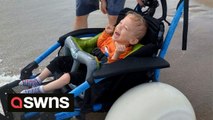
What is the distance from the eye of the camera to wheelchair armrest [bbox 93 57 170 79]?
1.93 meters

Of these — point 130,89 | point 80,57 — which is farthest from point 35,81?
point 130,89

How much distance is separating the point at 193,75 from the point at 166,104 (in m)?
1.19

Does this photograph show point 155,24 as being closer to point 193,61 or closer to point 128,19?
point 128,19

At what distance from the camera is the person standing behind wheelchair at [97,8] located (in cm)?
285

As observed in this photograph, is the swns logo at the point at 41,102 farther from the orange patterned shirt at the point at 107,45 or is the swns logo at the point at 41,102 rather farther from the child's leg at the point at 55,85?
the orange patterned shirt at the point at 107,45

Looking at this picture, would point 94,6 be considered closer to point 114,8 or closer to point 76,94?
point 114,8

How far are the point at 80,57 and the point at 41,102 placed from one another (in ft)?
1.35

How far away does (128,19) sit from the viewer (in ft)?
7.45

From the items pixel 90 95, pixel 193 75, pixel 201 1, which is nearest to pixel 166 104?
pixel 90 95

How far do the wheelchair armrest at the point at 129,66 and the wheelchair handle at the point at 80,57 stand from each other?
76mm

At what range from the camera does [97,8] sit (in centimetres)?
316

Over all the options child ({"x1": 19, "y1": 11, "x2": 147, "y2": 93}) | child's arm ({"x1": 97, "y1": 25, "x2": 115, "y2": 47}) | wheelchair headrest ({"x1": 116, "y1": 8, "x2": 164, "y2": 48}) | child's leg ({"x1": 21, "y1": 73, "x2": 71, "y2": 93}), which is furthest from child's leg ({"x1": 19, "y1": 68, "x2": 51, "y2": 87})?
wheelchair headrest ({"x1": 116, "y1": 8, "x2": 164, "y2": 48})

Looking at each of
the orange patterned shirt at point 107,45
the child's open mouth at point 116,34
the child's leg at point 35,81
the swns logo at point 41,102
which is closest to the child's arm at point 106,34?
the orange patterned shirt at point 107,45

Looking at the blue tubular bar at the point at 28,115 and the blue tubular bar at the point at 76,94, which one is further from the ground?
the blue tubular bar at the point at 76,94
